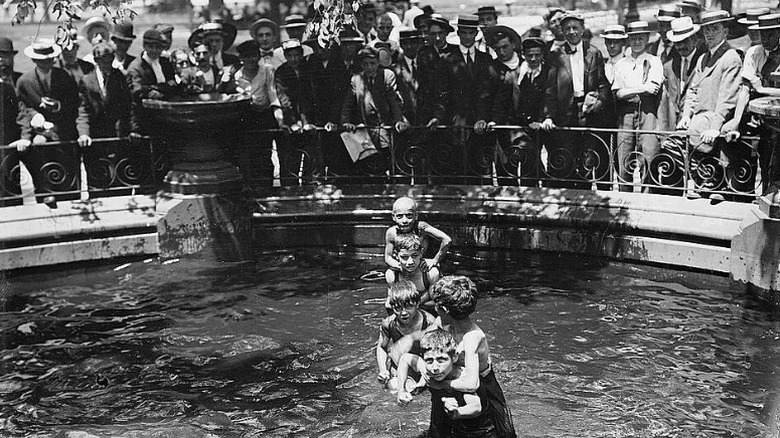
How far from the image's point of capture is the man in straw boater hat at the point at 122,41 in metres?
12.8

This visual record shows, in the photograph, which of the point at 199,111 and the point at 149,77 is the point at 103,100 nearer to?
the point at 149,77

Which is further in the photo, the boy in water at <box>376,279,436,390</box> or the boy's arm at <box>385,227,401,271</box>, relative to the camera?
the boy's arm at <box>385,227,401,271</box>

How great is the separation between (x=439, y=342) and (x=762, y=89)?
243 inches

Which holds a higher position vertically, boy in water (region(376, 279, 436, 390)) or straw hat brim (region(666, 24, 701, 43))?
straw hat brim (region(666, 24, 701, 43))

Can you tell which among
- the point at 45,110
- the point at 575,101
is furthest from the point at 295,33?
the point at 575,101

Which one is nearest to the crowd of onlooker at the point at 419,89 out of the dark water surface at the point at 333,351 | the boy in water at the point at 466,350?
the dark water surface at the point at 333,351

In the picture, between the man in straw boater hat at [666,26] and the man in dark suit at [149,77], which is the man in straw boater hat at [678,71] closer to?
the man in straw boater hat at [666,26]

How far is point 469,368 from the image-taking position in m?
6.02

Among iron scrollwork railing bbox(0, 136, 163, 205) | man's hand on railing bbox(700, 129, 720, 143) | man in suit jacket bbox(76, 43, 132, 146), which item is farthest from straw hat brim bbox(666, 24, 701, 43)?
man in suit jacket bbox(76, 43, 132, 146)

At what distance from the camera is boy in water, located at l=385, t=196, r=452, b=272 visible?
814cm

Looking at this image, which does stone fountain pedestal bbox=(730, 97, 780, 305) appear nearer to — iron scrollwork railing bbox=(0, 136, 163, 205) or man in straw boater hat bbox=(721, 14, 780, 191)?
man in straw boater hat bbox=(721, 14, 780, 191)

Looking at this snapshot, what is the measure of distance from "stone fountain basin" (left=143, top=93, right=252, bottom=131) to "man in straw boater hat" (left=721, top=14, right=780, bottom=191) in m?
5.44

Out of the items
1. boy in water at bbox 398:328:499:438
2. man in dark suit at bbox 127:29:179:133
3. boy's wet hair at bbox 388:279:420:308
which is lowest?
boy in water at bbox 398:328:499:438

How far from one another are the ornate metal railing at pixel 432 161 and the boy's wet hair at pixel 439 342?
6.08m
